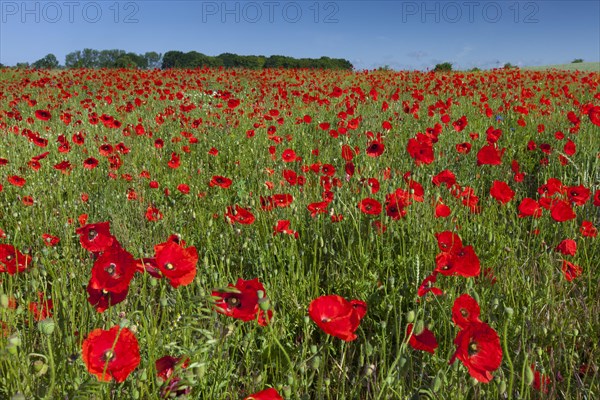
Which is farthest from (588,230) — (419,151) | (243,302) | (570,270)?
(243,302)

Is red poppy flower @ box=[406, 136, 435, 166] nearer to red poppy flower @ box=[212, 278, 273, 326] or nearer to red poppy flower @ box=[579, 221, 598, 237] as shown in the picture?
red poppy flower @ box=[579, 221, 598, 237]

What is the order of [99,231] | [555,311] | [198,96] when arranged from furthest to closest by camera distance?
[198,96]
[555,311]
[99,231]

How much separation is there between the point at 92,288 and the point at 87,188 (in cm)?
318

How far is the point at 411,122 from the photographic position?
6.59 metres

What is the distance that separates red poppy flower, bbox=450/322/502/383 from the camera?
1.10m

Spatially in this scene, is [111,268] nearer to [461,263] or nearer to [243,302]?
[243,302]

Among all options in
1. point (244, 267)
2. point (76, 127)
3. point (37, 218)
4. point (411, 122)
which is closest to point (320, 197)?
point (244, 267)

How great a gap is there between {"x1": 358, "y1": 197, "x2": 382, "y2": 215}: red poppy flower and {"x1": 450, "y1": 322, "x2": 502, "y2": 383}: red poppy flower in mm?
1194

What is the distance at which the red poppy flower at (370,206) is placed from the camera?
2323 millimetres

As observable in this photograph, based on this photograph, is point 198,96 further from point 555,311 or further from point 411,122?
point 555,311

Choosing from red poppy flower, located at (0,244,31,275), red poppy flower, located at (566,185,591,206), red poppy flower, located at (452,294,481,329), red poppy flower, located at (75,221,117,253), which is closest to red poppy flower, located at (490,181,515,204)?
red poppy flower, located at (566,185,591,206)

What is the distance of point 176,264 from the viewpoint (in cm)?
127

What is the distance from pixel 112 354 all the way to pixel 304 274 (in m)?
1.60

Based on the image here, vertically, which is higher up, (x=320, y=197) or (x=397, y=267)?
(x=320, y=197)
